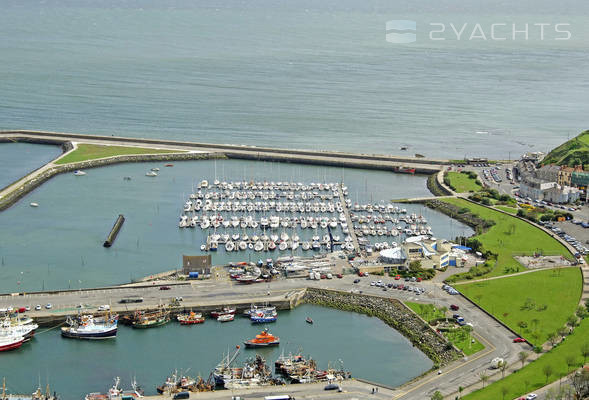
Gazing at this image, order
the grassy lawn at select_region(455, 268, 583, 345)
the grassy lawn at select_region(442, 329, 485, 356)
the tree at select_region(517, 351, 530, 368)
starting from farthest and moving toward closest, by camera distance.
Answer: the grassy lawn at select_region(455, 268, 583, 345) < the grassy lawn at select_region(442, 329, 485, 356) < the tree at select_region(517, 351, 530, 368)

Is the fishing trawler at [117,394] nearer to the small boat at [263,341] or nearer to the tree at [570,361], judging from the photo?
the small boat at [263,341]

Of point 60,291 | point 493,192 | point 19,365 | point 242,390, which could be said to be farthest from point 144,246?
point 493,192

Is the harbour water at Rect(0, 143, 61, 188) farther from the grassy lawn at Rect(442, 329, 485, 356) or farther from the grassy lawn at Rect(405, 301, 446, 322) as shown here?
the grassy lawn at Rect(442, 329, 485, 356)

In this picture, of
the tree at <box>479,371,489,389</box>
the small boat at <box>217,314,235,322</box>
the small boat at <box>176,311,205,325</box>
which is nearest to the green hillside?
the small boat at <box>217,314,235,322</box>

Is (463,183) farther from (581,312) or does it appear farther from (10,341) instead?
(10,341)

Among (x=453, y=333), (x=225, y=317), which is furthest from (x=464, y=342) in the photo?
(x=225, y=317)

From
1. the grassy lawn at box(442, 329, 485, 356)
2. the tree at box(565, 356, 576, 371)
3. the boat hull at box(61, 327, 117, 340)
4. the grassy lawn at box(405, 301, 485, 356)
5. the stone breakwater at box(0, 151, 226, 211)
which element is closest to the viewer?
the tree at box(565, 356, 576, 371)

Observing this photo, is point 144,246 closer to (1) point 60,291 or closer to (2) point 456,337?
(1) point 60,291

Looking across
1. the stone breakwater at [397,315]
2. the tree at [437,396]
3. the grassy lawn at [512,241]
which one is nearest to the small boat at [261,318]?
the stone breakwater at [397,315]
